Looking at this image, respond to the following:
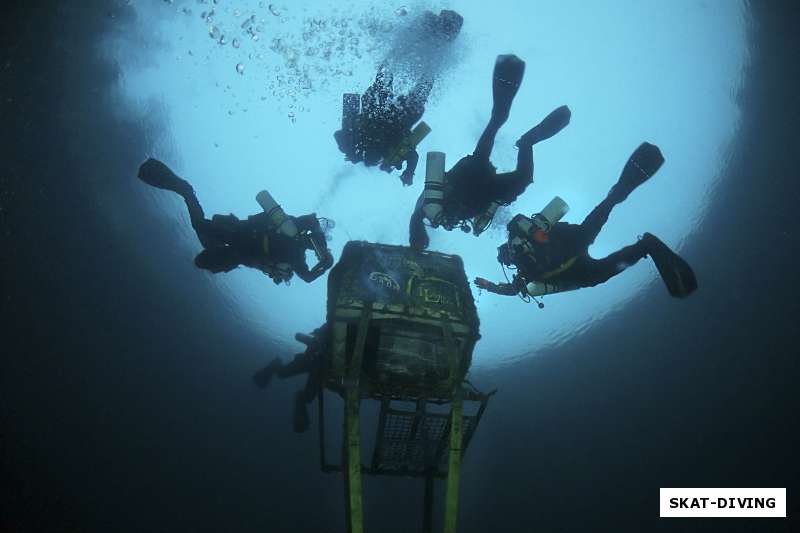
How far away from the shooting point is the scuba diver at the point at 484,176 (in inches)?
246

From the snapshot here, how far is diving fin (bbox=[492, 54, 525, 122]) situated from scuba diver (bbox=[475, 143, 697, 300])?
1689 mm

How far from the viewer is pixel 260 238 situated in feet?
22.1

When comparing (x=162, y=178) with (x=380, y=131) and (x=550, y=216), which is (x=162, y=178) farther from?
(x=550, y=216)

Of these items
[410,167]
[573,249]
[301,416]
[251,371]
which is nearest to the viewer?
[573,249]

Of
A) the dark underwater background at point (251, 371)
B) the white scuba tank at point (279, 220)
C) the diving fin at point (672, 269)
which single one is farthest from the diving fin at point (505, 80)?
the dark underwater background at point (251, 371)

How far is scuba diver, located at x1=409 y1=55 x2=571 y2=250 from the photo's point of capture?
6.26 meters

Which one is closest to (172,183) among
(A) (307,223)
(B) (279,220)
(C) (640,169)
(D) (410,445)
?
(B) (279,220)

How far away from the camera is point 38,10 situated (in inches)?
500

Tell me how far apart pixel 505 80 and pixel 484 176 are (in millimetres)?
1459

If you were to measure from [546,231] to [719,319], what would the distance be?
81.9 feet

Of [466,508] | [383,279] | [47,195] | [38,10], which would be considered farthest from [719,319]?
[47,195]

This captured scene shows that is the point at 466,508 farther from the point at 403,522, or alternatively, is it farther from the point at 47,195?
the point at 47,195

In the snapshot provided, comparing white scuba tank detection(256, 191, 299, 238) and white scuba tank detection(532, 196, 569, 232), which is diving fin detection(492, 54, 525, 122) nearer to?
white scuba tank detection(532, 196, 569, 232)

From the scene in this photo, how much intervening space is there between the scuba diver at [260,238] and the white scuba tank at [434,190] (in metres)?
1.80
